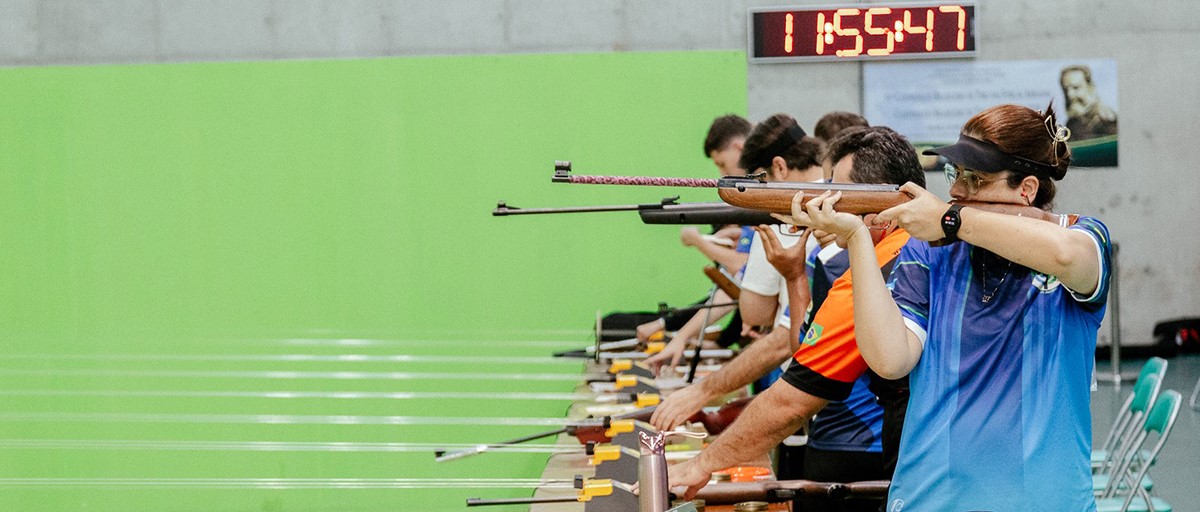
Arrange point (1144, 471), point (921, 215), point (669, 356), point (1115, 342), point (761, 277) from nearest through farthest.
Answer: point (921, 215)
point (1144, 471)
point (761, 277)
point (669, 356)
point (1115, 342)

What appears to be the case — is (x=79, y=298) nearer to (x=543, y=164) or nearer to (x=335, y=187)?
(x=335, y=187)

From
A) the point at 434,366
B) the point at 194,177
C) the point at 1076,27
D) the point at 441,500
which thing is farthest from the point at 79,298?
the point at 1076,27

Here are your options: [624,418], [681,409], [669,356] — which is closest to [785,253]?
[681,409]

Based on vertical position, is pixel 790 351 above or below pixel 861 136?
below

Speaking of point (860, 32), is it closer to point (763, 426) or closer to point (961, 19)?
point (961, 19)

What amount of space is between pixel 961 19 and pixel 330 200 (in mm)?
3117

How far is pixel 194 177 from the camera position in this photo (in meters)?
5.64

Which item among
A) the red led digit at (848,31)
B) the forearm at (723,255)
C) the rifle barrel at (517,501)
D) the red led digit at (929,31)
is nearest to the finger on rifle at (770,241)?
the rifle barrel at (517,501)

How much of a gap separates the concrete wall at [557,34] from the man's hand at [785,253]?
11.3 feet

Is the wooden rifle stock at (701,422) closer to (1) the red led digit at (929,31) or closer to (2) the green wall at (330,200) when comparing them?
(2) the green wall at (330,200)

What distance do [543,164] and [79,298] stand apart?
90.6 inches

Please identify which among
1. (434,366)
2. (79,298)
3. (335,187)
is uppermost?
(335,187)

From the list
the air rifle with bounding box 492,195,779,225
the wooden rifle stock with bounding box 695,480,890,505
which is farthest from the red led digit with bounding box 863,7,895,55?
the wooden rifle stock with bounding box 695,480,890,505

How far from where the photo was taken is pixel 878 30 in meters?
5.54
